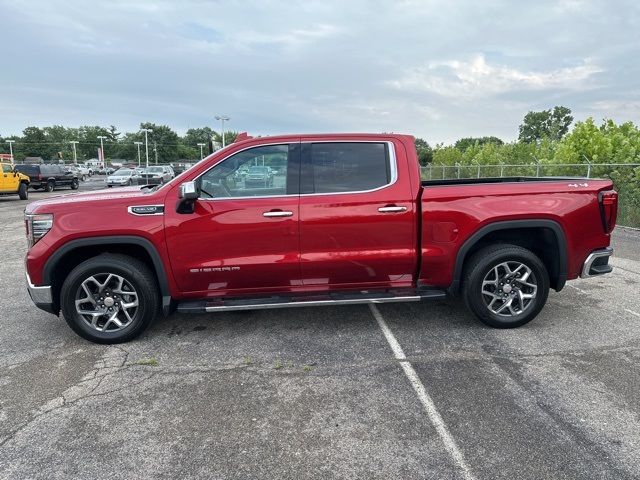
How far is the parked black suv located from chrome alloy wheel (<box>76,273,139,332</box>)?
2384cm

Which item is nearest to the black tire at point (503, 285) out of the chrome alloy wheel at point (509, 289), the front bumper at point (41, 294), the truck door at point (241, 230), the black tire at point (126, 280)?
the chrome alloy wheel at point (509, 289)

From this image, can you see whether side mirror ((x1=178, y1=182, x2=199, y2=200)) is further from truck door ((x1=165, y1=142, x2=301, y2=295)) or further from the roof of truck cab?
the roof of truck cab

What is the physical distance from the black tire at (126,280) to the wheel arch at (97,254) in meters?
0.09

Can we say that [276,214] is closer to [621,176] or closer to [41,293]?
Answer: [41,293]

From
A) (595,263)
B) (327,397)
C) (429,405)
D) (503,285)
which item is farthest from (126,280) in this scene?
(595,263)

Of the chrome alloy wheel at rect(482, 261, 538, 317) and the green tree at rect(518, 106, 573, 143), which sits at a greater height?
the green tree at rect(518, 106, 573, 143)

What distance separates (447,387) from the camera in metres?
3.33

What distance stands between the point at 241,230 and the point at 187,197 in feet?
1.84

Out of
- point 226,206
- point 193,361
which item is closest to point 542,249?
point 226,206

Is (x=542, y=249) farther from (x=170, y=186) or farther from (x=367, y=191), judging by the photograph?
(x=170, y=186)

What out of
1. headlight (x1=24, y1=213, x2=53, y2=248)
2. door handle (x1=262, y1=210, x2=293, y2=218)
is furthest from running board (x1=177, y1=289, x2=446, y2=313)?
headlight (x1=24, y1=213, x2=53, y2=248)

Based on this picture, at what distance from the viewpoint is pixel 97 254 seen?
13.8 ft

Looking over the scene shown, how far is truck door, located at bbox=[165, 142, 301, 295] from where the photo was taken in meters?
4.01

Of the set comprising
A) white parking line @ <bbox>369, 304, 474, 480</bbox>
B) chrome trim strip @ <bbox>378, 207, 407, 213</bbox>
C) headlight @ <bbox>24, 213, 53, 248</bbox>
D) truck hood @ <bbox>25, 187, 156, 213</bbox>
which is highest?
truck hood @ <bbox>25, 187, 156, 213</bbox>
